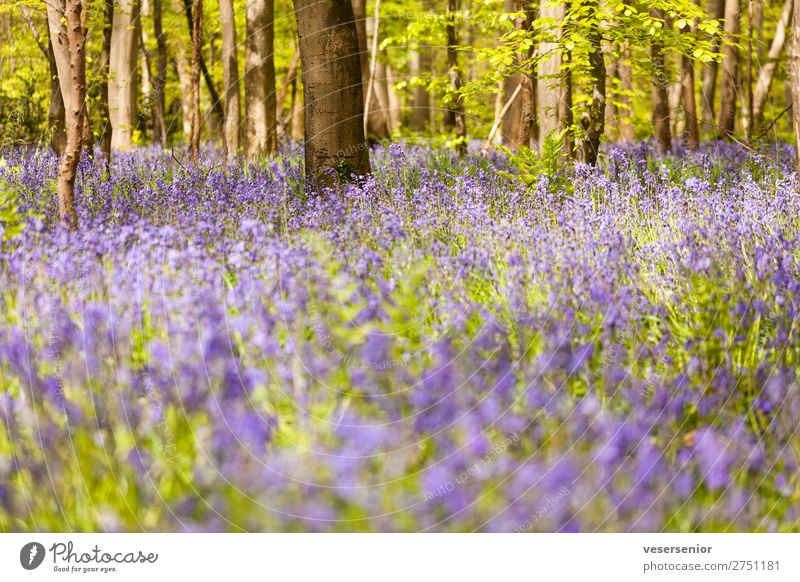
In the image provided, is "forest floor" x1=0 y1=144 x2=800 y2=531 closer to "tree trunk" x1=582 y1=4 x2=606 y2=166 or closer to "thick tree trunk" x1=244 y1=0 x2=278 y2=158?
"tree trunk" x1=582 y1=4 x2=606 y2=166

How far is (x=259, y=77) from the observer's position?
11359 millimetres

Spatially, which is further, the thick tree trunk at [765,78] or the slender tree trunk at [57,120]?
the thick tree trunk at [765,78]

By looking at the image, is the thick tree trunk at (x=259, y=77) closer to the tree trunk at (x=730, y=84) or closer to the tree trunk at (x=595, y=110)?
the tree trunk at (x=595, y=110)

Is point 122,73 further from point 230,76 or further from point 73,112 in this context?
point 73,112

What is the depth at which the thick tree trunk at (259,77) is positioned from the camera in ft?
36.3

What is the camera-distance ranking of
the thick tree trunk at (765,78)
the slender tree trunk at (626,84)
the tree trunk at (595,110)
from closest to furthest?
the tree trunk at (595,110) → the slender tree trunk at (626,84) → the thick tree trunk at (765,78)

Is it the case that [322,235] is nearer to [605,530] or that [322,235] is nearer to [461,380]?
[461,380]

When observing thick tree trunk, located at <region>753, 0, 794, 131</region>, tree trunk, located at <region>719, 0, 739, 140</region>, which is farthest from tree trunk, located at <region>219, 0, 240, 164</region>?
thick tree trunk, located at <region>753, 0, 794, 131</region>

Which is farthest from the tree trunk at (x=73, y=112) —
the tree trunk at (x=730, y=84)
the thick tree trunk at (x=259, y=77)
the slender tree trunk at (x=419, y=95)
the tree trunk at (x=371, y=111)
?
the slender tree trunk at (x=419, y=95)

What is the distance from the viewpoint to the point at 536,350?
2.99 metres

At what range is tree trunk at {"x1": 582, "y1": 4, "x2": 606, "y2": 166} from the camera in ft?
24.3

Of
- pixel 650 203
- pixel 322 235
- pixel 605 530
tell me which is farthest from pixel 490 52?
pixel 605 530

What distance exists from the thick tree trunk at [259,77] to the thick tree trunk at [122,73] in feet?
7.12

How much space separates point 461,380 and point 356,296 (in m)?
0.86
